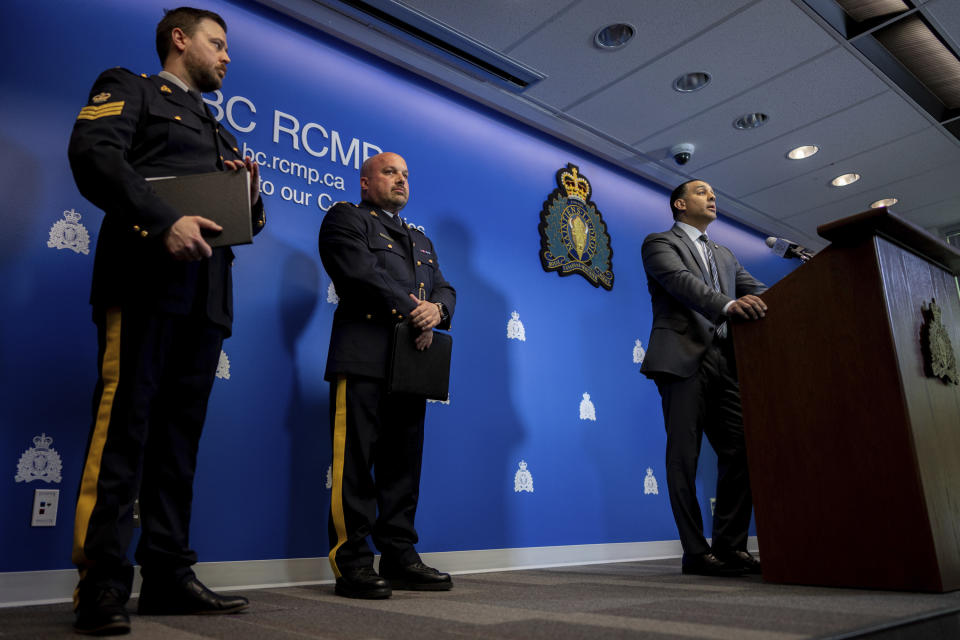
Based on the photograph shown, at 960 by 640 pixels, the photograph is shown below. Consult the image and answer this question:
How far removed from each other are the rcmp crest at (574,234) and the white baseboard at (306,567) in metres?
1.50

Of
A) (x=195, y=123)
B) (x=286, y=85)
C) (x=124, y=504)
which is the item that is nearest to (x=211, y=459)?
(x=124, y=504)

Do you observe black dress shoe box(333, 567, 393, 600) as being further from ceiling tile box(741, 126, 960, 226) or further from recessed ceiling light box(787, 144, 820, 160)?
ceiling tile box(741, 126, 960, 226)

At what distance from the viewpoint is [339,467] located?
7.08 feet

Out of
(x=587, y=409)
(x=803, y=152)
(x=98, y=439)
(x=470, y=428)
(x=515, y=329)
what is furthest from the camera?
(x=803, y=152)

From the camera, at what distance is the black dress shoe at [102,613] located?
1.35 m

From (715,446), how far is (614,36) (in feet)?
6.36

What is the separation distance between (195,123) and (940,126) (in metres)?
4.26

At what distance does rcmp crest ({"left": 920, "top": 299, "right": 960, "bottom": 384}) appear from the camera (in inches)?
77.3

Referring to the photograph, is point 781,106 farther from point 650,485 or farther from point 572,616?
point 572,616

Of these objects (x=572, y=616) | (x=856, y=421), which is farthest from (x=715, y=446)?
(x=572, y=616)

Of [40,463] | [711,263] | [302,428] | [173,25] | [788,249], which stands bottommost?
[40,463]

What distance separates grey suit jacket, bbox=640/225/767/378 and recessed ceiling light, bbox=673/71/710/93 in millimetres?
1137

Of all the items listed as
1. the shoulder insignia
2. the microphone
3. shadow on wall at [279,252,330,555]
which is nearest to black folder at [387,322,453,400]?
shadow on wall at [279,252,330,555]

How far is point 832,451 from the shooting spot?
1909 mm
